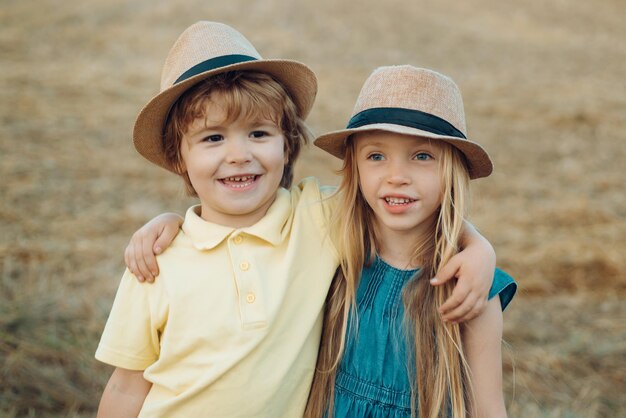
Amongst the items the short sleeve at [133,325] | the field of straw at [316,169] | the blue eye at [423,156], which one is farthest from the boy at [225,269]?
the field of straw at [316,169]

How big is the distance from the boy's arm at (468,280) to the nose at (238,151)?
69cm

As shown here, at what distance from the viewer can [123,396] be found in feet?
7.31

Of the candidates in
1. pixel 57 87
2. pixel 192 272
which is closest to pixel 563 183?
pixel 192 272

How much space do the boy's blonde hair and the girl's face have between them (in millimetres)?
311

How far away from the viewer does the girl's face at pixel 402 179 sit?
7.08 feet

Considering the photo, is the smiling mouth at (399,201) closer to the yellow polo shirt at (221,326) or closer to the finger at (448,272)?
the finger at (448,272)

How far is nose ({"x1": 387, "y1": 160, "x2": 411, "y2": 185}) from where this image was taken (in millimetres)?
2137

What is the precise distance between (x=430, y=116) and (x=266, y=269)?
70cm

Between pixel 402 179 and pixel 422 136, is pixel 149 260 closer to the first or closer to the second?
pixel 402 179

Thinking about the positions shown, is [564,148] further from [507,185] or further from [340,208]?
[340,208]

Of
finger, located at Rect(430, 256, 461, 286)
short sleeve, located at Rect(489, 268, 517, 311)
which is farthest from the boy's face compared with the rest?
short sleeve, located at Rect(489, 268, 517, 311)

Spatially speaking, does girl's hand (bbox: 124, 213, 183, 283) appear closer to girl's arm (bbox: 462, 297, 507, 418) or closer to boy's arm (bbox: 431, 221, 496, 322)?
boy's arm (bbox: 431, 221, 496, 322)

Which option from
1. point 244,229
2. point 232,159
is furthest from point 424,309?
point 232,159

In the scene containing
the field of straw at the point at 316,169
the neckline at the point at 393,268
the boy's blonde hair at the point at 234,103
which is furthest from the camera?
the field of straw at the point at 316,169
